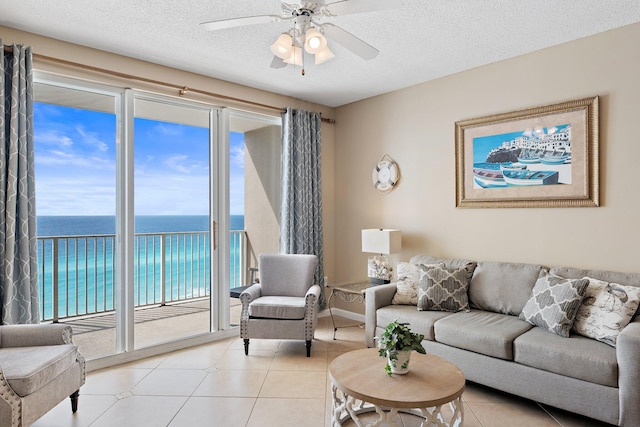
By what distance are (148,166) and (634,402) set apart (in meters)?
4.18

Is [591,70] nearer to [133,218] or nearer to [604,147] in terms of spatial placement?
[604,147]

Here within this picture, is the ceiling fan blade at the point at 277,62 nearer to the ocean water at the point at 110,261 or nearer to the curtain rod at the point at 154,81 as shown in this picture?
the curtain rod at the point at 154,81

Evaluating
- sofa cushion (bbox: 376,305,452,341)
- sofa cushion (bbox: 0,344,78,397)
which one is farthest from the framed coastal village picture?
sofa cushion (bbox: 0,344,78,397)

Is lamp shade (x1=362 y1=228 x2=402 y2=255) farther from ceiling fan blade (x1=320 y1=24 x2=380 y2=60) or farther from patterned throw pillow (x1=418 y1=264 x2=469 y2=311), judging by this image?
ceiling fan blade (x1=320 y1=24 x2=380 y2=60)

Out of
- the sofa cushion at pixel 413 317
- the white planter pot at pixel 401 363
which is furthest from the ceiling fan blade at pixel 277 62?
the sofa cushion at pixel 413 317

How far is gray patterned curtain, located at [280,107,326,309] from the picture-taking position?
4559 millimetres

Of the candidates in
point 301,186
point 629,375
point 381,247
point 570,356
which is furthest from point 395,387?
point 301,186

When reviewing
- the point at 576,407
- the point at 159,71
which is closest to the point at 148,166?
the point at 159,71

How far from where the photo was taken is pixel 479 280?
341 cm

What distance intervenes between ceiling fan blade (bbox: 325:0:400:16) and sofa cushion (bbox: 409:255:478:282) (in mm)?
2348

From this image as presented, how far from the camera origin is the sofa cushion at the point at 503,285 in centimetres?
314

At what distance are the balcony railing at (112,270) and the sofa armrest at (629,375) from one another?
3495 millimetres

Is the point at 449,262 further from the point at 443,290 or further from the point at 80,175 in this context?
the point at 80,175

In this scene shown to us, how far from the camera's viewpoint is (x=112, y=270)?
3555 millimetres
